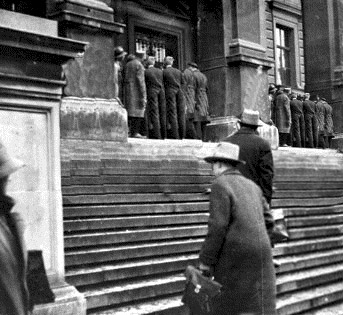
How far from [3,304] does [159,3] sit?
14.5 meters

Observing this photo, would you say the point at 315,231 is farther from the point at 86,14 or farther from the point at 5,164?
the point at 5,164

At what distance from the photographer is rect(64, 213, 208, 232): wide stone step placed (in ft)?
22.9

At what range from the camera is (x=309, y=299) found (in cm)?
824

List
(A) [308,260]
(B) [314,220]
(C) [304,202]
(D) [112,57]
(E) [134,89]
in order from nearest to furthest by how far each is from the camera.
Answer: (A) [308,260], (B) [314,220], (D) [112,57], (C) [304,202], (E) [134,89]

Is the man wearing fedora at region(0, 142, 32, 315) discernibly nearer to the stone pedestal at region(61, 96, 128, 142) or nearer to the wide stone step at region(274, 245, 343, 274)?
the wide stone step at region(274, 245, 343, 274)

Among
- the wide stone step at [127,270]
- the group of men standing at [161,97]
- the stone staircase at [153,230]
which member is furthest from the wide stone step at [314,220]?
the group of men standing at [161,97]

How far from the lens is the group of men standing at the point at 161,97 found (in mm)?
12039

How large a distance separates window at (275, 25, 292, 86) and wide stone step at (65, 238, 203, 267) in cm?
1494

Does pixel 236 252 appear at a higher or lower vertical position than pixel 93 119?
lower

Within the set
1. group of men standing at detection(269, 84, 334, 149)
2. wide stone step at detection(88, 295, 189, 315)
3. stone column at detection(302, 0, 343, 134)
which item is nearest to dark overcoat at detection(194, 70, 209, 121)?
group of men standing at detection(269, 84, 334, 149)

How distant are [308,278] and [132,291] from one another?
314 centimetres

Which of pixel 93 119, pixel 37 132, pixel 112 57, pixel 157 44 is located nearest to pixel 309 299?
pixel 93 119

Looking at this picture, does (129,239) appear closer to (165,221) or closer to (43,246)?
(165,221)

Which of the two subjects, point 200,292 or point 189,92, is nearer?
point 200,292
